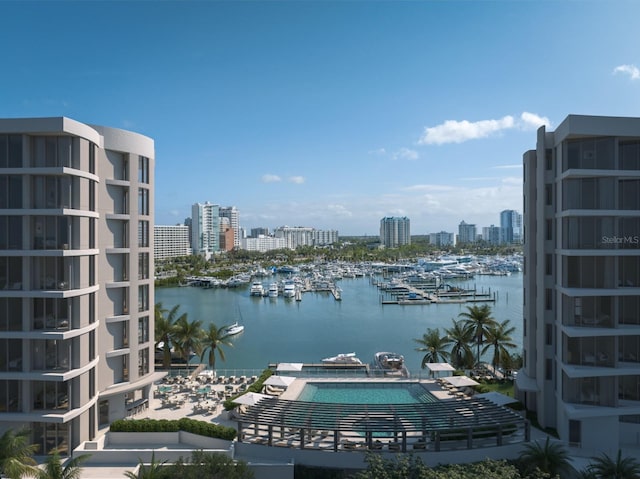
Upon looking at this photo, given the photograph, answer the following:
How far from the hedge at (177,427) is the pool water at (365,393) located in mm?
5054

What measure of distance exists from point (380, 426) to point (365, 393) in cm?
648

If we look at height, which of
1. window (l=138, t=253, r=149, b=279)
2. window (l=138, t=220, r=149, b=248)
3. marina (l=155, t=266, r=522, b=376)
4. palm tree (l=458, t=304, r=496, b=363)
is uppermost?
window (l=138, t=220, r=149, b=248)

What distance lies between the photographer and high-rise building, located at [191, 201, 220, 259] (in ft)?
577

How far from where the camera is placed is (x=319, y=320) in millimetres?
58062

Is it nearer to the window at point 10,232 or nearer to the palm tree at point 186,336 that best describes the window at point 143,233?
the window at point 10,232

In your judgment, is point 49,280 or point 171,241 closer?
point 49,280

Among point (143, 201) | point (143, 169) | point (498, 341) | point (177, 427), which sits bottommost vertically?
point (177, 427)

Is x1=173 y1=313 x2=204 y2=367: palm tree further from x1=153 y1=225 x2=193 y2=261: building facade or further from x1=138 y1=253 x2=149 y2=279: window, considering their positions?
x1=153 y1=225 x2=193 y2=261: building facade

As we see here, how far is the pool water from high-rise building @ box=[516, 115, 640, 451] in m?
6.75

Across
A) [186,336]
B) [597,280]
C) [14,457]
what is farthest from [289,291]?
[14,457]

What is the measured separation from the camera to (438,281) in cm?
9050

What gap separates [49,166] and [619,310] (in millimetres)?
23207

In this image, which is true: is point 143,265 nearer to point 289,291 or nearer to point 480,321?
point 480,321

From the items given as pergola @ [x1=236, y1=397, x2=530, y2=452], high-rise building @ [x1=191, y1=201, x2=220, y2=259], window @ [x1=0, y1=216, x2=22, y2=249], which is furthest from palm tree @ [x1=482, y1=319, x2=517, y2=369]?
high-rise building @ [x1=191, y1=201, x2=220, y2=259]
